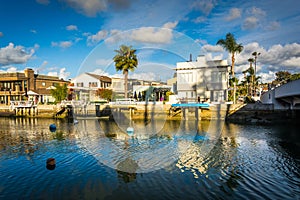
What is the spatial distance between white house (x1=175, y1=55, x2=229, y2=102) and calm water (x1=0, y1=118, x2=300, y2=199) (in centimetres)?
2406

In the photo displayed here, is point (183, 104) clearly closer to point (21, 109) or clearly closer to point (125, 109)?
point (125, 109)

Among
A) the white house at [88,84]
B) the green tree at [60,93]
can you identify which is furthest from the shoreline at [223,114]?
the white house at [88,84]

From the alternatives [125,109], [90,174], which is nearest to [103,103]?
[125,109]

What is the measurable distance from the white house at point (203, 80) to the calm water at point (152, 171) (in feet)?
78.9

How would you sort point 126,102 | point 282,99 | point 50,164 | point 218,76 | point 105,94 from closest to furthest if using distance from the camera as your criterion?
point 50,164
point 282,99
point 218,76
point 126,102
point 105,94

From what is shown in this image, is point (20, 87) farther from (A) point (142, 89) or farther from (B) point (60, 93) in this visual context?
(A) point (142, 89)

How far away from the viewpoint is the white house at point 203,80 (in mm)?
45406

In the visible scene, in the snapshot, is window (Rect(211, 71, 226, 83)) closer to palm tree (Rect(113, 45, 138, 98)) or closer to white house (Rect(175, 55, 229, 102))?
white house (Rect(175, 55, 229, 102))

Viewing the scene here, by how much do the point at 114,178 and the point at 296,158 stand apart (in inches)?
584

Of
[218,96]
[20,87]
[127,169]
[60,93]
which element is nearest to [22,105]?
[60,93]

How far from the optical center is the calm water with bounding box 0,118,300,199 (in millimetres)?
11070

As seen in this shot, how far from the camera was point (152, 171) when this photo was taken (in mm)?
14016

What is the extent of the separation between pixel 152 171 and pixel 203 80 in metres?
35.8

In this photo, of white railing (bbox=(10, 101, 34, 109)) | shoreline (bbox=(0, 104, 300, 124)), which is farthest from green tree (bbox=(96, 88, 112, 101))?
white railing (bbox=(10, 101, 34, 109))
